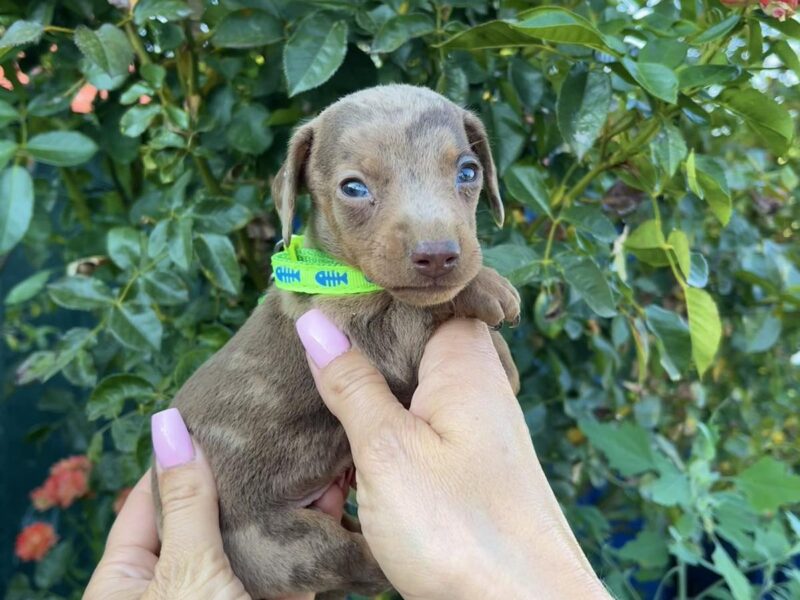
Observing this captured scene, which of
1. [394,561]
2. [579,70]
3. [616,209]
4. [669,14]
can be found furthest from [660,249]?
[394,561]

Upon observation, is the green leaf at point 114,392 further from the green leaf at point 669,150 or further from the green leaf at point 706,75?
the green leaf at point 706,75

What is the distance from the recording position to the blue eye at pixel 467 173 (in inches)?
65.9

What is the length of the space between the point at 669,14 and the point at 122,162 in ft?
5.32

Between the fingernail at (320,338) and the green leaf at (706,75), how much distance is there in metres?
0.97

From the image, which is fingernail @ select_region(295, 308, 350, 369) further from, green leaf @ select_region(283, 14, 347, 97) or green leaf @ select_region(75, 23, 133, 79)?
green leaf @ select_region(75, 23, 133, 79)

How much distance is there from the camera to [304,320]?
1676 mm

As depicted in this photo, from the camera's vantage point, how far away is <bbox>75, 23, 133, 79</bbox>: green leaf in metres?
1.70

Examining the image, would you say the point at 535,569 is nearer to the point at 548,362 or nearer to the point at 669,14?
the point at 548,362

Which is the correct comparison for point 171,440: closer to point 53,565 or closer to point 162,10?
point 162,10

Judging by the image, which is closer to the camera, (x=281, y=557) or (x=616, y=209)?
(x=281, y=557)

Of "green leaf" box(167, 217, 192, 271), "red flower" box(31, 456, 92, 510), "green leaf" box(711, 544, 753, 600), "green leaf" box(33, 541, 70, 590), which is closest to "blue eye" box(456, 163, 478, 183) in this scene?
"green leaf" box(167, 217, 192, 271)

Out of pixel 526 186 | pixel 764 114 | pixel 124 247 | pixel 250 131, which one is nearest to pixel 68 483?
pixel 124 247

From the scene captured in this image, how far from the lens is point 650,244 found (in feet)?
6.04

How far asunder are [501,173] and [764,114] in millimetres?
630
